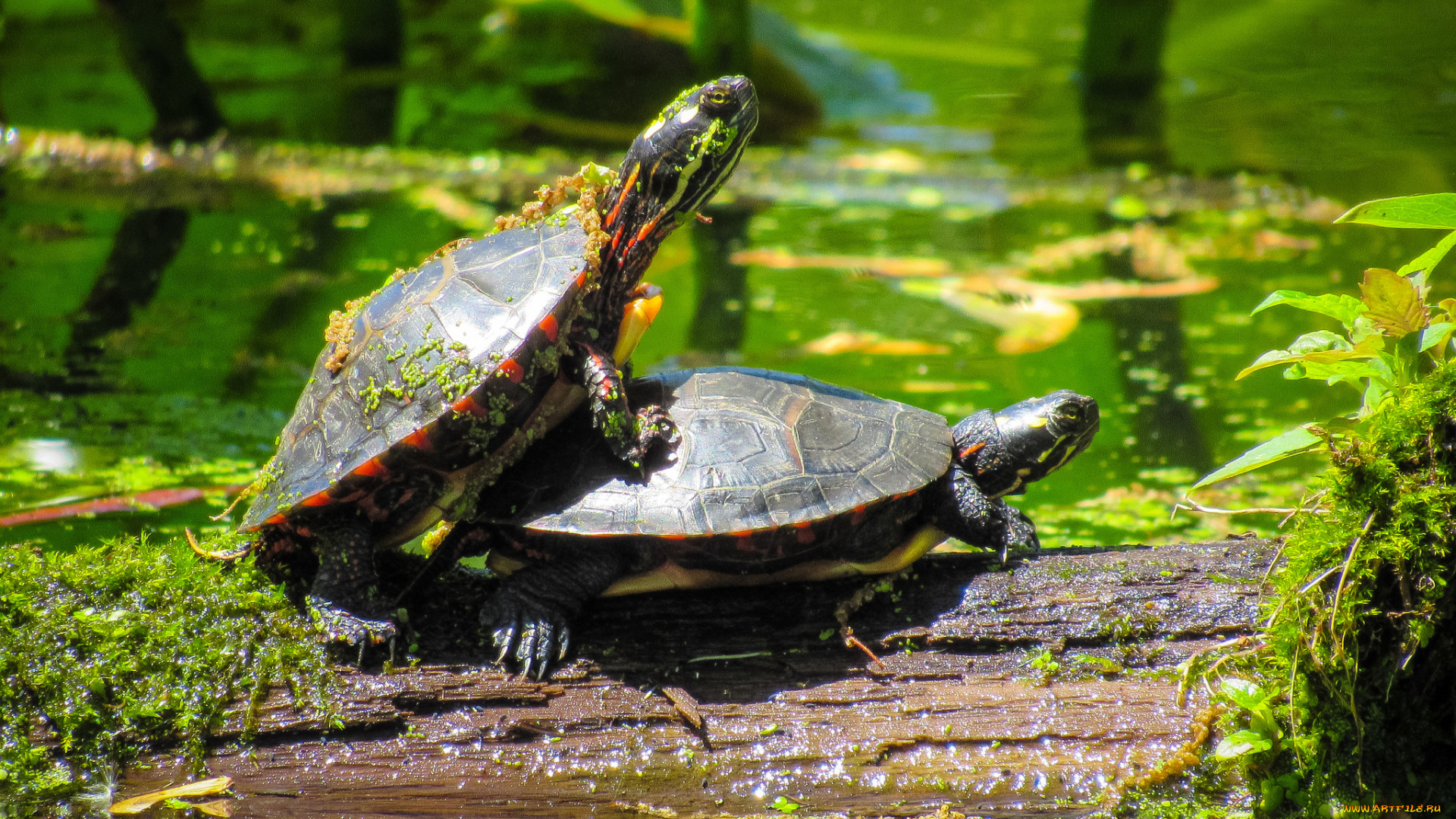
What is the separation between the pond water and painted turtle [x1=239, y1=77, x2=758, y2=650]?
1.46 metres

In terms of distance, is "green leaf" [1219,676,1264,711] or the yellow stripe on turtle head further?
the yellow stripe on turtle head

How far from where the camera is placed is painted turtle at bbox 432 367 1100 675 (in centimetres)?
273

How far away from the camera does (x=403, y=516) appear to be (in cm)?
287

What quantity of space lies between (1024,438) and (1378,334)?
1092 mm

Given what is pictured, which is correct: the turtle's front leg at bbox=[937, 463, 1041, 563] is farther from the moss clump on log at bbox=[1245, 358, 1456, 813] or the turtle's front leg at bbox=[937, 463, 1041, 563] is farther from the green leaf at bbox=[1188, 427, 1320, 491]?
the moss clump on log at bbox=[1245, 358, 1456, 813]

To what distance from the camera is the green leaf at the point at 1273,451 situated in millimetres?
2311

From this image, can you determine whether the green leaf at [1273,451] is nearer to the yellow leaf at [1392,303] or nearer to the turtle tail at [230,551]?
the yellow leaf at [1392,303]

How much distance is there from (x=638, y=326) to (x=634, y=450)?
455mm

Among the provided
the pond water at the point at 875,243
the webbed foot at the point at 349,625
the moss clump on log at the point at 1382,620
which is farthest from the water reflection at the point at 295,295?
the moss clump on log at the point at 1382,620

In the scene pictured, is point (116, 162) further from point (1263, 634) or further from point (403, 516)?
point (1263, 634)

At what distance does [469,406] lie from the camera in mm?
2670

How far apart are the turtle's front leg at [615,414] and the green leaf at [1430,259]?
1.86 metres

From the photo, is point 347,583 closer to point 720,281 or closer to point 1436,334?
point 1436,334

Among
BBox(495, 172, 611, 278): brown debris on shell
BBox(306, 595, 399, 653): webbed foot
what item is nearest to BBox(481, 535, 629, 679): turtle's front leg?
BBox(306, 595, 399, 653): webbed foot
